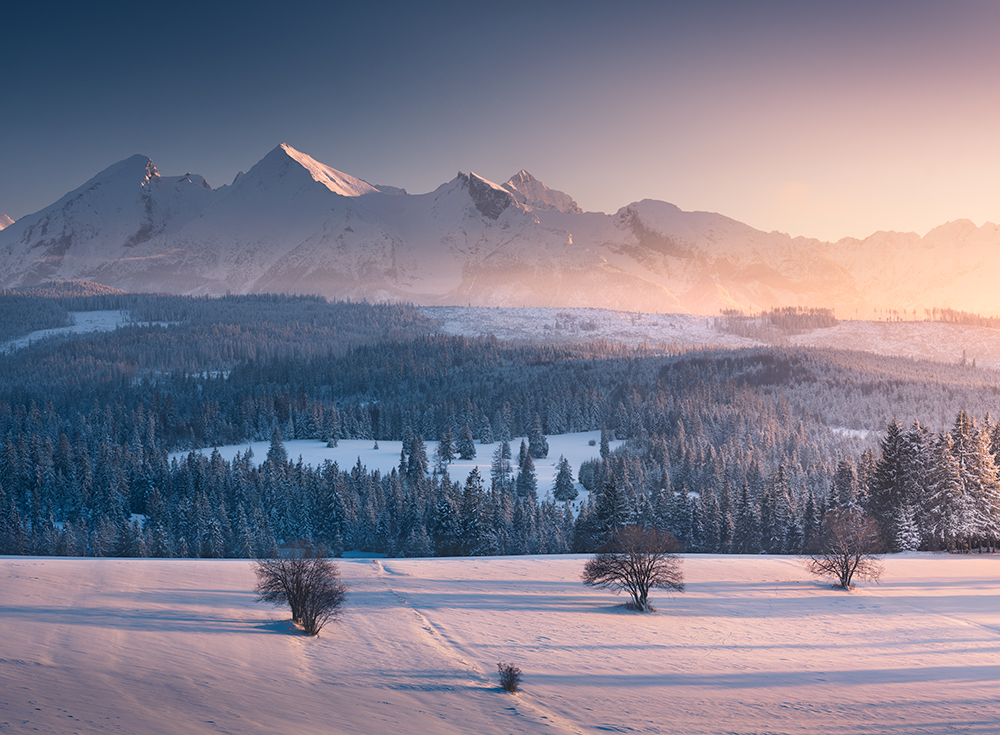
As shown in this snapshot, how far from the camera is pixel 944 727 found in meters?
23.2

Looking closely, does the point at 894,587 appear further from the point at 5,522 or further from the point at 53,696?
the point at 5,522

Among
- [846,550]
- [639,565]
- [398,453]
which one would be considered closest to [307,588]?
[639,565]

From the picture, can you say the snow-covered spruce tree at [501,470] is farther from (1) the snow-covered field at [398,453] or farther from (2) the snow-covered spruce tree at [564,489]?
(2) the snow-covered spruce tree at [564,489]

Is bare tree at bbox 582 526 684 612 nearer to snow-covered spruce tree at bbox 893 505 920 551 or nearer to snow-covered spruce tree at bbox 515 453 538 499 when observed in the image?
snow-covered spruce tree at bbox 893 505 920 551

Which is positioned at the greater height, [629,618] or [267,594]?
[267,594]

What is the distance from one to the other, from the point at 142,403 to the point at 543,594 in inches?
6611

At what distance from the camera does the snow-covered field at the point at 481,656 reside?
21.2m

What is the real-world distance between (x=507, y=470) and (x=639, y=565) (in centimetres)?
8438

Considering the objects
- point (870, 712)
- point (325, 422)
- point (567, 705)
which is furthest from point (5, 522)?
point (870, 712)

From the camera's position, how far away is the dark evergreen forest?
220 ft

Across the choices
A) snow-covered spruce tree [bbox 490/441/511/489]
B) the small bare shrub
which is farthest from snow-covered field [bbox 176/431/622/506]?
the small bare shrub

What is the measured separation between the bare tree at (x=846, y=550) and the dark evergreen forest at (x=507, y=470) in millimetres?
14883

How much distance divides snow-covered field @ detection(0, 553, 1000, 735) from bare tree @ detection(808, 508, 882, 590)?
60.9 inches

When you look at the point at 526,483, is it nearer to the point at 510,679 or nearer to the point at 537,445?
the point at 537,445
